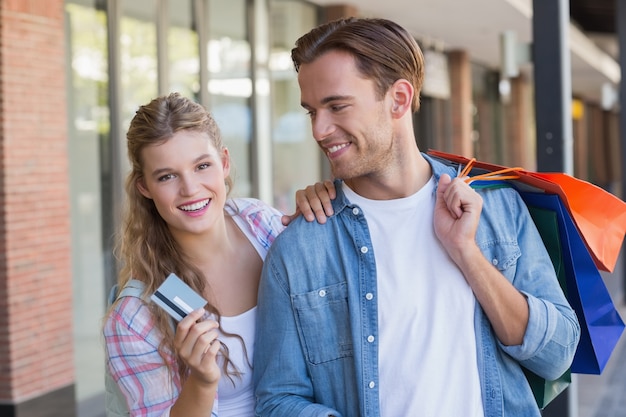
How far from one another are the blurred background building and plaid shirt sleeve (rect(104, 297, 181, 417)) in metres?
1.35

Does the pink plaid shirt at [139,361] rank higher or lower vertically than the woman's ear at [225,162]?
lower

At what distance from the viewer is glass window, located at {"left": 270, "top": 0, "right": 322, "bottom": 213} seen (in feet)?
35.4

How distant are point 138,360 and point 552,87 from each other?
2.50m

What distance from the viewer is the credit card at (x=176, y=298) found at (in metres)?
2.16

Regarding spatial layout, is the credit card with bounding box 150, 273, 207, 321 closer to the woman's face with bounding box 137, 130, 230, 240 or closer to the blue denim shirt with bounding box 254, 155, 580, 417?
the blue denim shirt with bounding box 254, 155, 580, 417

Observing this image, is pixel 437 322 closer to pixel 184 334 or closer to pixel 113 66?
pixel 184 334

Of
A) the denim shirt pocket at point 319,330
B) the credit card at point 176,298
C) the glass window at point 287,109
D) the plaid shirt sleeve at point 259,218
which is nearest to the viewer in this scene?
the credit card at point 176,298

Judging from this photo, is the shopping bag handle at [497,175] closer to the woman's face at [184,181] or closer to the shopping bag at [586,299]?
the shopping bag at [586,299]

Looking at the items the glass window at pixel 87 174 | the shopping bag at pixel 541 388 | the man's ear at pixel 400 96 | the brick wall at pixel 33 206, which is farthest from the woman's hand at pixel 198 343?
the glass window at pixel 87 174

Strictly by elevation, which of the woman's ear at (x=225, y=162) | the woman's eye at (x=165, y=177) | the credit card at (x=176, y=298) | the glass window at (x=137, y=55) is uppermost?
the glass window at (x=137, y=55)

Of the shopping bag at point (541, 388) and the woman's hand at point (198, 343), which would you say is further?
the shopping bag at point (541, 388)

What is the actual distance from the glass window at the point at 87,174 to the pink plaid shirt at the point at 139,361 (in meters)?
4.95

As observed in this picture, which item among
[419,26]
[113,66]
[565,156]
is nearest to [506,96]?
[419,26]

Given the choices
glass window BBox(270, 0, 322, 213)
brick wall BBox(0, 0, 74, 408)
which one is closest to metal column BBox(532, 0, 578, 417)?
brick wall BBox(0, 0, 74, 408)
